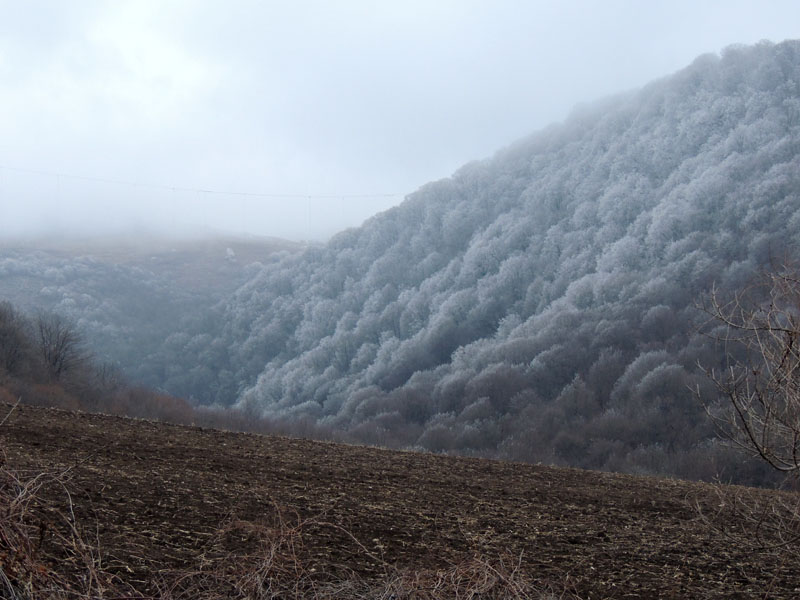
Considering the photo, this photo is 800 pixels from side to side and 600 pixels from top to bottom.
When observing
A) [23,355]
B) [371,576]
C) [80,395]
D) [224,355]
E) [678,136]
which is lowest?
[224,355]

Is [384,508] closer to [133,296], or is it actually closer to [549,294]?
[549,294]

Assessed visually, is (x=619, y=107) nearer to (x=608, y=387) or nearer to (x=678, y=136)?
(x=678, y=136)

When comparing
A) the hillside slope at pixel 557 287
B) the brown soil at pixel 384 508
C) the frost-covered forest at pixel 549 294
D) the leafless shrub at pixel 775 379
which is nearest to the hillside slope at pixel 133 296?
the frost-covered forest at pixel 549 294

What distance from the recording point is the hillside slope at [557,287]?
3762cm

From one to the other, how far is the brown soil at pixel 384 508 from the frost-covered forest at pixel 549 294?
17.4 meters

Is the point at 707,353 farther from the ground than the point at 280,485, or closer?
closer

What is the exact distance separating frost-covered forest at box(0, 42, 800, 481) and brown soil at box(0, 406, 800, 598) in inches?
683

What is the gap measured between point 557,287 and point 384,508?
138 ft

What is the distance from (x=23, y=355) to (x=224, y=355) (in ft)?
93.0

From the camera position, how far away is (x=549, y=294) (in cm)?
5019

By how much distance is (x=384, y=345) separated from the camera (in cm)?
5378

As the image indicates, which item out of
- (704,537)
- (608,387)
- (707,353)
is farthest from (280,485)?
(608,387)

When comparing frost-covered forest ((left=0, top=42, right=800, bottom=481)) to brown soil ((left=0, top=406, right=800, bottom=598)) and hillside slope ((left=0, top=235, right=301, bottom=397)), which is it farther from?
brown soil ((left=0, top=406, right=800, bottom=598))

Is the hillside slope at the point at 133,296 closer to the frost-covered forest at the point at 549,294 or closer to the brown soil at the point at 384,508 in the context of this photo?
the frost-covered forest at the point at 549,294
